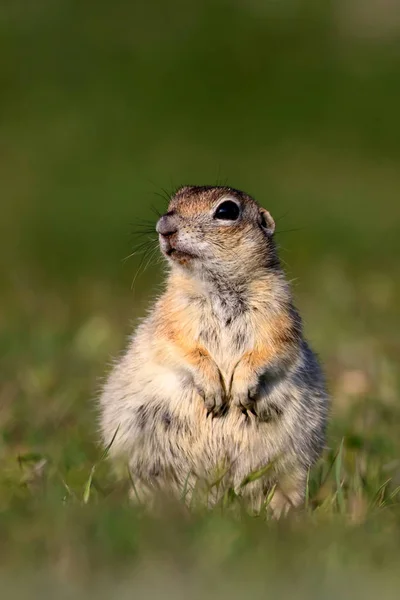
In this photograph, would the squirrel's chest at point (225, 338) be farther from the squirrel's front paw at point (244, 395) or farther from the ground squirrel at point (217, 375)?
the squirrel's front paw at point (244, 395)

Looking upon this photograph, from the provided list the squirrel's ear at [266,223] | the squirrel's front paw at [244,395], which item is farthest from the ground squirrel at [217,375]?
the squirrel's ear at [266,223]

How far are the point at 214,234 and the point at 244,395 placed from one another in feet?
2.60

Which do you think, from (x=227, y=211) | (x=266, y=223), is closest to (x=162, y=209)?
(x=266, y=223)

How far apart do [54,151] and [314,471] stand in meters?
14.3

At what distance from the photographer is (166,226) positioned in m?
5.27

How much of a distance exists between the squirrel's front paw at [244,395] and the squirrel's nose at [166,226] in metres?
0.72

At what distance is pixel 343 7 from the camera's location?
2470 centimetres

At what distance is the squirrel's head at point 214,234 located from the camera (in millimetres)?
5309

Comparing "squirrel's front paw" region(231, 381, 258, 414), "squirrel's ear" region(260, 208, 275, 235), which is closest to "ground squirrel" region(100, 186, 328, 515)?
"squirrel's front paw" region(231, 381, 258, 414)

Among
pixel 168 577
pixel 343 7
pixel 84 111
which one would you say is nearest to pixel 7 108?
pixel 84 111

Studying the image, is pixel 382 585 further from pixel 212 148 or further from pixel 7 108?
pixel 7 108

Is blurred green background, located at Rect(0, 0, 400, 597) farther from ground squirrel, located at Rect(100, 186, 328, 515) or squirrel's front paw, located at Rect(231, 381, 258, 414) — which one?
squirrel's front paw, located at Rect(231, 381, 258, 414)

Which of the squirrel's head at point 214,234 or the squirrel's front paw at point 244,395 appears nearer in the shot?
the squirrel's front paw at point 244,395

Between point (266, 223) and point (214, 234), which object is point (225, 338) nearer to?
point (214, 234)
